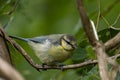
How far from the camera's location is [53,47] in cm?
197

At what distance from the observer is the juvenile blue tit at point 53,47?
73.5 inches

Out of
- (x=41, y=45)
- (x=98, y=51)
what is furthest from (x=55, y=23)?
(x=98, y=51)

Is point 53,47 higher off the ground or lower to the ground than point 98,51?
lower

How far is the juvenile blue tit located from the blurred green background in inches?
1.9

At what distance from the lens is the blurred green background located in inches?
61.7

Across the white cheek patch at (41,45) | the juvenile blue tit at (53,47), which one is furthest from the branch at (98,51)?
the white cheek patch at (41,45)

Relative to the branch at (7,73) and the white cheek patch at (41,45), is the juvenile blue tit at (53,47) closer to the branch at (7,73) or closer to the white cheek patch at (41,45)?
the white cheek patch at (41,45)

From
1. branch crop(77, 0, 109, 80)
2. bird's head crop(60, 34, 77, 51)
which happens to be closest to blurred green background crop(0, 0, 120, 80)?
bird's head crop(60, 34, 77, 51)

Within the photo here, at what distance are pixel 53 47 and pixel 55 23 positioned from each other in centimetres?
56

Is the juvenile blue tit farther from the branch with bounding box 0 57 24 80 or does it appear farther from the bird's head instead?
the branch with bounding box 0 57 24 80

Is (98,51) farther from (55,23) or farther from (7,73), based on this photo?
(55,23)

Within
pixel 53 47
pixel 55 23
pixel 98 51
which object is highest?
pixel 98 51

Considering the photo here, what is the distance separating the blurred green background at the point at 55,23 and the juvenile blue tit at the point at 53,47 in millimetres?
49

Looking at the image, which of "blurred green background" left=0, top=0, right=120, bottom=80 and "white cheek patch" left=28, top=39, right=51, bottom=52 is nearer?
"blurred green background" left=0, top=0, right=120, bottom=80
